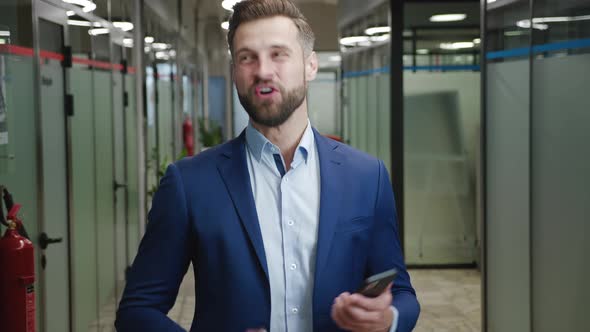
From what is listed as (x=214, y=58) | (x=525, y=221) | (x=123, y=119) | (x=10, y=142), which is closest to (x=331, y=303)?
(x=10, y=142)

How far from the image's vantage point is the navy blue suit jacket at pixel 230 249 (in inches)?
56.0

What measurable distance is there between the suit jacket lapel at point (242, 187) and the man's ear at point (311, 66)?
184 mm

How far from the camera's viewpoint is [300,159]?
153 cm

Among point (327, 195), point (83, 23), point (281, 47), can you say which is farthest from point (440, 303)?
point (281, 47)

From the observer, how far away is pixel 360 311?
1.30 meters

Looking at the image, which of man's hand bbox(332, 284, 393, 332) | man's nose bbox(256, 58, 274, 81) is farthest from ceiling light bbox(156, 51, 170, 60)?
man's hand bbox(332, 284, 393, 332)

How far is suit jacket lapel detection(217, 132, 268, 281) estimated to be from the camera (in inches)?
55.9

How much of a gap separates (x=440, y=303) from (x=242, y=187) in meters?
5.45

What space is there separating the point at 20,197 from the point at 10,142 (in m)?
0.28

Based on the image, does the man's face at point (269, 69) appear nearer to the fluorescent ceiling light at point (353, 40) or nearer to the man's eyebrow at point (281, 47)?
the man's eyebrow at point (281, 47)

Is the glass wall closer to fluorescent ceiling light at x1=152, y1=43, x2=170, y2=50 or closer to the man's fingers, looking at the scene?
the man's fingers

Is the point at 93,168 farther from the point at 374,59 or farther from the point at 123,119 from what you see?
the point at 374,59

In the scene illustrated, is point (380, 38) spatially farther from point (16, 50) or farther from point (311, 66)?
point (311, 66)

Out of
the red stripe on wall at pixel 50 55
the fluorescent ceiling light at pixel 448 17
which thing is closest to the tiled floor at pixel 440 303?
the red stripe on wall at pixel 50 55
